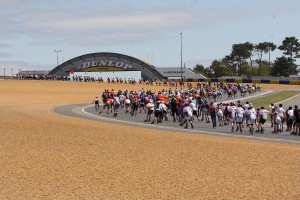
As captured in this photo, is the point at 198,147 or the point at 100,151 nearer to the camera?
the point at 100,151

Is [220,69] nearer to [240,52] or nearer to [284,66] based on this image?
[240,52]

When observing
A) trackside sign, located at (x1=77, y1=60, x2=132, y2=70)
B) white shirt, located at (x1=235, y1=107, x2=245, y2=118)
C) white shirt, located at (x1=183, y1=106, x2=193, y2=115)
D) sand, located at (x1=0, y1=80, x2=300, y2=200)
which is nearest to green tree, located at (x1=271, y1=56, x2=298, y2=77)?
trackside sign, located at (x1=77, y1=60, x2=132, y2=70)

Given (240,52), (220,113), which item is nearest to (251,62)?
(240,52)

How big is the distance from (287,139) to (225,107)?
19.0 feet

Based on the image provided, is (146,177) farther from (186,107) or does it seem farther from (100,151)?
(186,107)

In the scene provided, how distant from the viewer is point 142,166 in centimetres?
1398

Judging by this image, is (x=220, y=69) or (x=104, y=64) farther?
(x=220, y=69)

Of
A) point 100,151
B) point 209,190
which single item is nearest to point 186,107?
point 100,151

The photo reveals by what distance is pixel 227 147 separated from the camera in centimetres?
1841

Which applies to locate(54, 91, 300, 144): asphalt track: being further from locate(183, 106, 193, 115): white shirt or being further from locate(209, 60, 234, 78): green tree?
locate(209, 60, 234, 78): green tree

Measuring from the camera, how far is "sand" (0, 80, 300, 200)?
35.2 feet

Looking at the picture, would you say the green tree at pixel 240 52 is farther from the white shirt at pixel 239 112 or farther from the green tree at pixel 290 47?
the white shirt at pixel 239 112

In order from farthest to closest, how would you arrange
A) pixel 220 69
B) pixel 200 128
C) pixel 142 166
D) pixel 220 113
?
pixel 220 69, pixel 220 113, pixel 200 128, pixel 142 166

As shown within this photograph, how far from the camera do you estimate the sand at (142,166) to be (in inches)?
422
